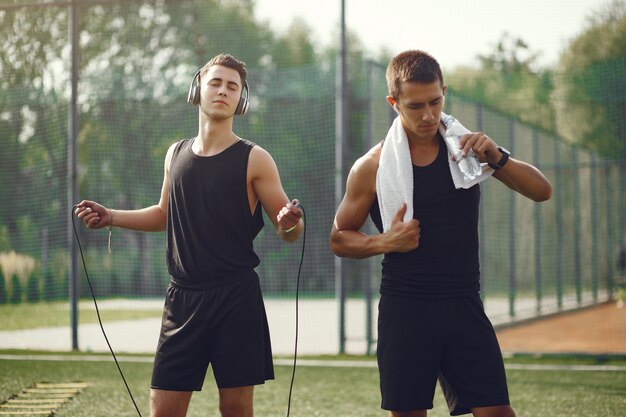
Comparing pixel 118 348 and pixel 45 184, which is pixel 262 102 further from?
pixel 118 348

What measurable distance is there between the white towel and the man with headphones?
0.39 m

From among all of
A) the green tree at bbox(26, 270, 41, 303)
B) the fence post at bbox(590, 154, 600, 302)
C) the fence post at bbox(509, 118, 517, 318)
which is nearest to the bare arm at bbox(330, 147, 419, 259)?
the green tree at bbox(26, 270, 41, 303)

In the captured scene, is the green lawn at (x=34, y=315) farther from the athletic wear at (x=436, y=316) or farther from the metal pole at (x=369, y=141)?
the athletic wear at (x=436, y=316)

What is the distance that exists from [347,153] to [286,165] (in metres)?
3.02

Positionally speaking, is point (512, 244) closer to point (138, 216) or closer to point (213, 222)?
point (138, 216)

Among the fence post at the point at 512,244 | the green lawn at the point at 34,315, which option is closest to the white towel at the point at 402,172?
the green lawn at the point at 34,315

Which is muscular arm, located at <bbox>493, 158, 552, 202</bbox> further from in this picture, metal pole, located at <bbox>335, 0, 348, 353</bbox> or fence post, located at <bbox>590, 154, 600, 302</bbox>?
fence post, located at <bbox>590, 154, 600, 302</bbox>

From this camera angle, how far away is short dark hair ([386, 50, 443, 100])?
333 centimetres

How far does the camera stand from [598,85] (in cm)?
992

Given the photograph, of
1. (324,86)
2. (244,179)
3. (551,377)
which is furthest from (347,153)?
(244,179)

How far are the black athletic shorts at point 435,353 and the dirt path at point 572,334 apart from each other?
5719 millimetres

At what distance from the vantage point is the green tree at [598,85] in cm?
969

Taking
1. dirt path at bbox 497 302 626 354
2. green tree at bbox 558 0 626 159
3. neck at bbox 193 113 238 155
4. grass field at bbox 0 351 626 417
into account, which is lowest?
Result: dirt path at bbox 497 302 626 354

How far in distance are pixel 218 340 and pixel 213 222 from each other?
1.56ft
